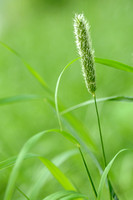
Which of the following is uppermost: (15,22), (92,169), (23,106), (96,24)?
(15,22)

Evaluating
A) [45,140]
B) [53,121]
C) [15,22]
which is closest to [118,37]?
[53,121]

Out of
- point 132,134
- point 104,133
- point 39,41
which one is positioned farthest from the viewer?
point 39,41

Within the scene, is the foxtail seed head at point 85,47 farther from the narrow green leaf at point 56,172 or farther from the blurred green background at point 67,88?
the blurred green background at point 67,88

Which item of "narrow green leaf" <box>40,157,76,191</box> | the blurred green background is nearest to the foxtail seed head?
"narrow green leaf" <box>40,157,76,191</box>

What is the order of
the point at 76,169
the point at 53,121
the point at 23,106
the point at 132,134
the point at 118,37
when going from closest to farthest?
the point at 76,169, the point at 132,134, the point at 53,121, the point at 23,106, the point at 118,37

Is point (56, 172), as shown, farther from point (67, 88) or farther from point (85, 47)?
point (67, 88)

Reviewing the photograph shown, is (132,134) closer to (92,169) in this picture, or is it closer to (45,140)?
(92,169)

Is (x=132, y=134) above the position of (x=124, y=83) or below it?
below

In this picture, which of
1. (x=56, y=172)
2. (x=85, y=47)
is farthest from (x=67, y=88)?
(x=85, y=47)

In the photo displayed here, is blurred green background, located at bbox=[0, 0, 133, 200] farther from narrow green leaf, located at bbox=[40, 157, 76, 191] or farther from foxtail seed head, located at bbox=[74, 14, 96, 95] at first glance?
foxtail seed head, located at bbox=[74, 14, 96, 95]
